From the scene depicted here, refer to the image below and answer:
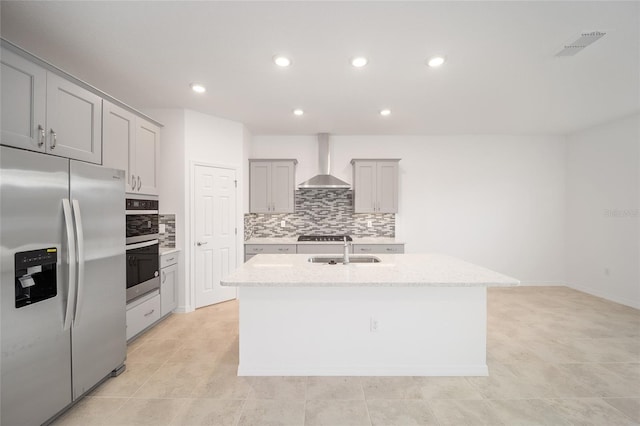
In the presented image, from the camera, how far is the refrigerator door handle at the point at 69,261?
Result: 1.82 m

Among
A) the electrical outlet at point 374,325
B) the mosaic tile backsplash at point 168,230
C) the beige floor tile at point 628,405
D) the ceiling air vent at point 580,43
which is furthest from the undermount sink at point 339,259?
the ceiling air vent at point 580,43

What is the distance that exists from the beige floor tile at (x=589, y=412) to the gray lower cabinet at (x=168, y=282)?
154 inches

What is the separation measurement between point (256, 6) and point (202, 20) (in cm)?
45

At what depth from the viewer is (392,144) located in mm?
5254

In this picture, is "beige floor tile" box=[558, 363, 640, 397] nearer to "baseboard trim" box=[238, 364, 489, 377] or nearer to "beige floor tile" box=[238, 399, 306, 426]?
"baseboard trim" box=[238, 364, 489, 377]

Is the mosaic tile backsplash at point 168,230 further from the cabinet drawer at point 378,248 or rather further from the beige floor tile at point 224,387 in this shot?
the cabinet drawer at point 378,248

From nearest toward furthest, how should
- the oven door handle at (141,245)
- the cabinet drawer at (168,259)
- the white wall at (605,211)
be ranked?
the oven door handle at (141,245) < the cabinet drawer at (168,259) < the white wall at (605,211)

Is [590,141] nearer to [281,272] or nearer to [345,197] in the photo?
[345,197]

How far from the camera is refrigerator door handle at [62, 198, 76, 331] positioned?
5.97 feet

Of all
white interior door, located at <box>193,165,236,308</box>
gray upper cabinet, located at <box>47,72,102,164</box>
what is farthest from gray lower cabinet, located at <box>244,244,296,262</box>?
gray upper cabinet, located at <box>47,72,102,164</box>

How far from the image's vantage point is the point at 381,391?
84.9 inches

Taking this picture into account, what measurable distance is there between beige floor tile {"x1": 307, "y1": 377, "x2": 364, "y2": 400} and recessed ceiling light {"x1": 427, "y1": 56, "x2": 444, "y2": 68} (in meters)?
2.83

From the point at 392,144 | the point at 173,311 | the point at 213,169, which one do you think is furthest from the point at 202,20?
the point at 392,144

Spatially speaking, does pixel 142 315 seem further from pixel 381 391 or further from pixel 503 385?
pixel 503 385
